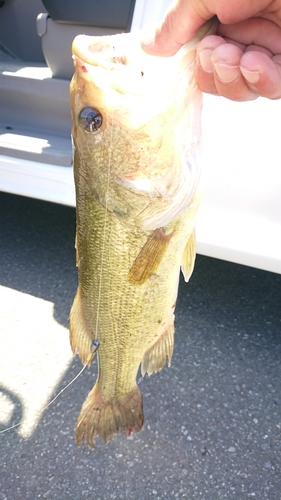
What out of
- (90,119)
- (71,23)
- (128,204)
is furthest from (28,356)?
(71,23)

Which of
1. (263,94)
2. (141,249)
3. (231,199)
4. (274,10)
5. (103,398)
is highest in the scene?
(274,10)

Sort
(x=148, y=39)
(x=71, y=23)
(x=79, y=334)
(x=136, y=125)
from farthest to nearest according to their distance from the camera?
(x=71, y=23)
(x=79, y=334)
(x=136, y=125)
(x=148, y=39)

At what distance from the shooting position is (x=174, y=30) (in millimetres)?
1045

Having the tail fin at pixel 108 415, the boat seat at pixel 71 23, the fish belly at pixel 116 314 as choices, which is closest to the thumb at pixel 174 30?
the fish belly at pixel 116 314

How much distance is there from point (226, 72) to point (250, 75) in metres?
0.05

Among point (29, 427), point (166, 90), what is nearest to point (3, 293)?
point (29, 427)

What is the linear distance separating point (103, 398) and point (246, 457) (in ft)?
2.61

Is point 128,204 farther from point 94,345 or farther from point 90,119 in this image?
point 94,345

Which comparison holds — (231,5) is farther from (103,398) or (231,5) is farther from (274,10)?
(103,398)

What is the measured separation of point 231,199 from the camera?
2.13 meters

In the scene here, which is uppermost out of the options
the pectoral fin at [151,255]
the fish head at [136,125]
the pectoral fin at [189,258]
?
the fish head at [136,125]

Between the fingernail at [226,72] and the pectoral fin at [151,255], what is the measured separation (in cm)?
46

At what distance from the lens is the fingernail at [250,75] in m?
0.96

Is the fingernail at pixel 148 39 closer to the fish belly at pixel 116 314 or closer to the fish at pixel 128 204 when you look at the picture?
the fish at pixel 128 204
